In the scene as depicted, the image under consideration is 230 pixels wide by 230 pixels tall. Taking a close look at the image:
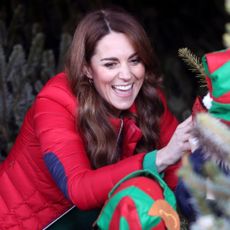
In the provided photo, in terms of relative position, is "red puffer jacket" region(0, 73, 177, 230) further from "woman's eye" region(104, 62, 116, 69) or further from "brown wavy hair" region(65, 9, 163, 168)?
"woman's eye" region(104, 62, 116, 69)

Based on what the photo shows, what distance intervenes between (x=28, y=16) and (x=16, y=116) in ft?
5.43

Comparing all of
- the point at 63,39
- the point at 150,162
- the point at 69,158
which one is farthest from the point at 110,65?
the point at 63,39

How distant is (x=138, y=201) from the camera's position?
2.02 metres

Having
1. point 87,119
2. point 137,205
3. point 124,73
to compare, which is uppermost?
point 124,73

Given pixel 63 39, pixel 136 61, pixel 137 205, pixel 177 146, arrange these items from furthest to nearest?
1. pixel 63 39
2. pixel 136 61
3. pixel 177 146
4. pixel 137 205

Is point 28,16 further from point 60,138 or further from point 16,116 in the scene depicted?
point 60,138

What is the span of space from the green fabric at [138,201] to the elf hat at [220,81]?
325 millimetres

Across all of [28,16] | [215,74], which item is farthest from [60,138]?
[28,16]

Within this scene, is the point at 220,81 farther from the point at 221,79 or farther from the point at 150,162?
the point at 150,162

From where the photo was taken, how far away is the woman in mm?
2686

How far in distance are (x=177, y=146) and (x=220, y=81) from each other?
447 millimetres

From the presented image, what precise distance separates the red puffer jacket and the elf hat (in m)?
0.62

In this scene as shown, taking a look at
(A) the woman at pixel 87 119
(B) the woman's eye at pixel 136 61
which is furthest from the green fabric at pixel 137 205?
(B) the woman's eye at pixel 136 61

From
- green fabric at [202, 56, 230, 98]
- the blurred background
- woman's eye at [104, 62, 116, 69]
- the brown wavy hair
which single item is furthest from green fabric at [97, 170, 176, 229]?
the blurred background
